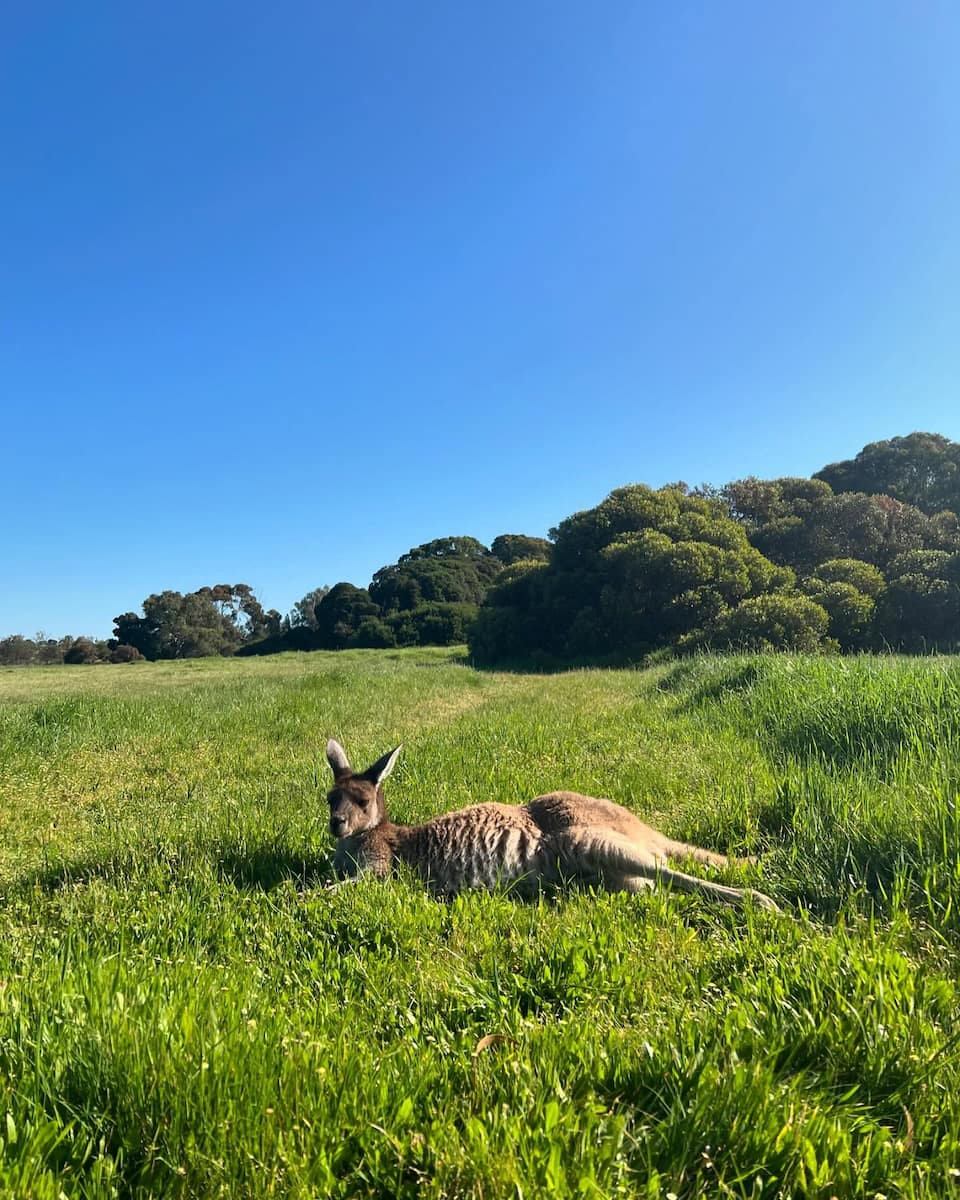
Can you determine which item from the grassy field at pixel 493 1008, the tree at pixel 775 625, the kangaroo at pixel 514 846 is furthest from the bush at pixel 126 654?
the kangaroo at pixel 514 846

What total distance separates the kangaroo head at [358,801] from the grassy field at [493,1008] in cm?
36

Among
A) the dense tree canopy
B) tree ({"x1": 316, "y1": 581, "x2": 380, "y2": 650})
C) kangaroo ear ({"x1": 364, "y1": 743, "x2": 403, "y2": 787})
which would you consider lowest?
kangaroo ear ({"x1": 364, "y1": 743, "x2": 403, "y2": 787})

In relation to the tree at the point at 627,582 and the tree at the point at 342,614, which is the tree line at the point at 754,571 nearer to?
the tree at the point at 627,582

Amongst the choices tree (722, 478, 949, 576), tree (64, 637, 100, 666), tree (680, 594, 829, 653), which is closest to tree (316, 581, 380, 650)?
tree (64, 637, 100, 666)

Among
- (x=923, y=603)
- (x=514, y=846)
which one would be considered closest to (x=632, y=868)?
(x=514, y=846)

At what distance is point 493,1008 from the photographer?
2.47 meters

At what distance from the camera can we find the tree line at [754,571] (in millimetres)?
20906

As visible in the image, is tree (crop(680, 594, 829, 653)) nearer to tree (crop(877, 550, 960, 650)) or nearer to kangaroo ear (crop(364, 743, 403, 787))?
tree (crop(877, 550, 960, 650))

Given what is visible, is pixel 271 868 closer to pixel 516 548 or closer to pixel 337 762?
pixel 337 762

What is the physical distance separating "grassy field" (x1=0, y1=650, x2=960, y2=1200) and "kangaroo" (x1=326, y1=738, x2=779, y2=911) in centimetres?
22

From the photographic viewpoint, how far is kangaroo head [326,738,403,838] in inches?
163

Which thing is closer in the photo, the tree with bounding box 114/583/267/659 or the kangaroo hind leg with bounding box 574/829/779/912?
the kangaroo hind leg with bounding box 574/829/779/912

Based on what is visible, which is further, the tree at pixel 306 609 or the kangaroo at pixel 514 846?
the tree at pixel 306 609

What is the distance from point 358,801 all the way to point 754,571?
2266cm
